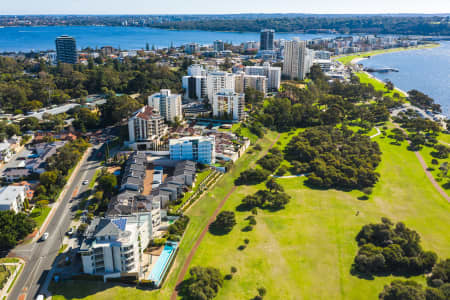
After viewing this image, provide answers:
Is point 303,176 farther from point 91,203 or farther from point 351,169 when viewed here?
point 91,203

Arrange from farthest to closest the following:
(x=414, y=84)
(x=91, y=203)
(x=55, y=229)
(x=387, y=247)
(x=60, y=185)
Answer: (x=414, y=84)
(x=60, y=185)
(x=91, y=203)
(x=55, y=229)
(x=387, y=247)

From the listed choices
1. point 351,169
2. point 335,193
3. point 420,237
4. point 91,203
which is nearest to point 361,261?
point 420,237

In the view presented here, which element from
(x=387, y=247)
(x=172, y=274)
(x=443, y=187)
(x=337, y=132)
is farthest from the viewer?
(x=337, y=132)

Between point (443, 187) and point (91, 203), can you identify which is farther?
point (443, 187)

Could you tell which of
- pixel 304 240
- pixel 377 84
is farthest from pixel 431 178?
pixel 377 84

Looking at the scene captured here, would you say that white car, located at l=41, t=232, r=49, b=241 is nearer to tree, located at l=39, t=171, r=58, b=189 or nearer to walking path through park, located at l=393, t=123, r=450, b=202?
tree, located at l=39, t=171, r=58, b=189

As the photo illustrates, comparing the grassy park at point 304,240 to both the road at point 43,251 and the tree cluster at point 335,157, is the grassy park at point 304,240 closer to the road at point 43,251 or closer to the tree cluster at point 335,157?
the tree cluster at point 335,157
